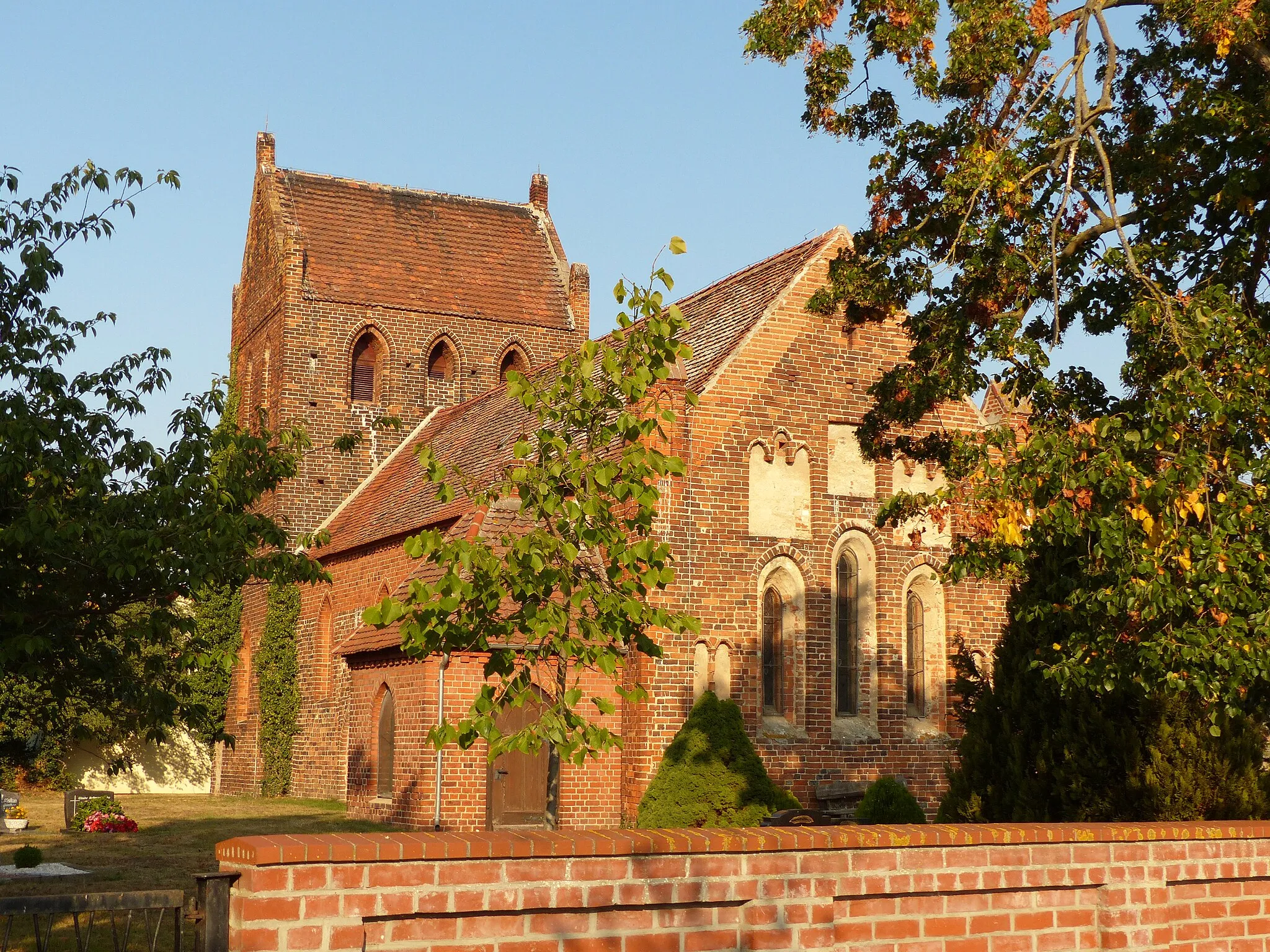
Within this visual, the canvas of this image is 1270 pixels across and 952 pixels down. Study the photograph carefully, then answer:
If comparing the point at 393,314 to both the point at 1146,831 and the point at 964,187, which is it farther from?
the point at 1146,831

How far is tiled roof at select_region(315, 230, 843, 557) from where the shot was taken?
23.4 m

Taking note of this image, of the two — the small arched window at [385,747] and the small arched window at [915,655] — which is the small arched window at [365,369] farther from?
→ the small arched window at [915,655]

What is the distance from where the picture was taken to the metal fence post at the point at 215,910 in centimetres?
497

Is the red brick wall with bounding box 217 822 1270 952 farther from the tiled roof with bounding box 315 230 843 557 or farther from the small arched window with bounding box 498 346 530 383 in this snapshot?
the small arched window with bounding box 498 346 530 383

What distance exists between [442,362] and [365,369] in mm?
2200

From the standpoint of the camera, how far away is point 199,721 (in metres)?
12.8

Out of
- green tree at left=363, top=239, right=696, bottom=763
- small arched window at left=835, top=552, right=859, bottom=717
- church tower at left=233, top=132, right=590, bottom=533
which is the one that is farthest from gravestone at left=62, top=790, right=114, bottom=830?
green tree at left=363, top=239, right=696, bottom=763

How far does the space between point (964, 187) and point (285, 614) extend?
2672 centimetres

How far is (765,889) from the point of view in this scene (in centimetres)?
586

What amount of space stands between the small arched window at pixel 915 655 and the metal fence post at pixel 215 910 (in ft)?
64.0

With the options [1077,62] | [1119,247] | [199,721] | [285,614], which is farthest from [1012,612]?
[285,614]

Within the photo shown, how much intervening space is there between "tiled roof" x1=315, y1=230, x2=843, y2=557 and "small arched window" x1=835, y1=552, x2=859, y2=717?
4.24 meters

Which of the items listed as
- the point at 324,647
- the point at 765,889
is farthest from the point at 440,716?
the point at 765,889

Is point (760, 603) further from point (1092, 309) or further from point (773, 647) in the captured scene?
point (1092, 309)
